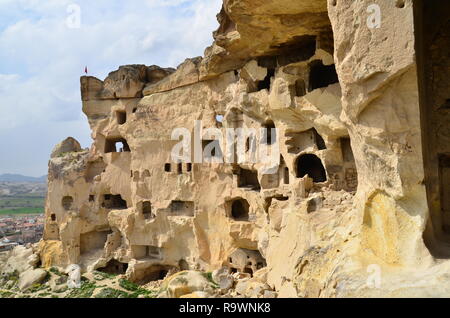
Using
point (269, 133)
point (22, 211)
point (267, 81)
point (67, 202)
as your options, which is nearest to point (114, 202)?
point (67, 202)

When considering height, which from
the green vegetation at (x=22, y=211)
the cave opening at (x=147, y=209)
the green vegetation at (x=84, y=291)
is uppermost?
the cave opening at (x=147, y=209)

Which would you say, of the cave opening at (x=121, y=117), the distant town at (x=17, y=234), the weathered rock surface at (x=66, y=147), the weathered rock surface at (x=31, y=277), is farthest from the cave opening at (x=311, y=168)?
the distant town at (x=17, y=234)

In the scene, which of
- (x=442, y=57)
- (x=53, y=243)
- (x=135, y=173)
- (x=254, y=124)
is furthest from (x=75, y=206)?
(x=442, y=57)

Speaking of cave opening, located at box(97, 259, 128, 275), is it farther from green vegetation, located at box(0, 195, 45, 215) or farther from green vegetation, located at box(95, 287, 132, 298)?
green vegetation, located at box(0, 195, 45, 215)

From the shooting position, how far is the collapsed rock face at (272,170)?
575 centimetres

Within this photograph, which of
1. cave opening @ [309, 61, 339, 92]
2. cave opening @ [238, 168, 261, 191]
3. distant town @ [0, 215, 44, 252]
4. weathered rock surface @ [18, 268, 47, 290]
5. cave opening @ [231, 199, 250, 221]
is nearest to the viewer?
cave opening @ [309, 61, 339, 92]

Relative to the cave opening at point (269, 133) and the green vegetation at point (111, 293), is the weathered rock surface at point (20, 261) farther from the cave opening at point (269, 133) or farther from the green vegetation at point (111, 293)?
the cave opening at point (269, 133)

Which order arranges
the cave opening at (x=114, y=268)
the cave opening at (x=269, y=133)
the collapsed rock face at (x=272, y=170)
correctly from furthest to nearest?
the cave opening at (x=114, y=268) < the cave opening at (x=269, y=133) < the collapsed rock face at (x=272, y=170)

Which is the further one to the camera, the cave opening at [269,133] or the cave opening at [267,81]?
the cave opening at [269,133]

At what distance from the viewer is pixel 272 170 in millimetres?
12148

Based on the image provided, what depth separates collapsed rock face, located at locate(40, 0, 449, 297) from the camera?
575cm

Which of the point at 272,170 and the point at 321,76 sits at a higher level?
the point at 321,76

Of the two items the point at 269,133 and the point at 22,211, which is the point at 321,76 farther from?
the point at 22,211

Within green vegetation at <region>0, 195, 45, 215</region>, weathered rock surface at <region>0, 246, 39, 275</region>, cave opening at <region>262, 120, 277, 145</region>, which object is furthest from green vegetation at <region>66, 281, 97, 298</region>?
green vegetation at <region>0, 195, 45, 215</region>
